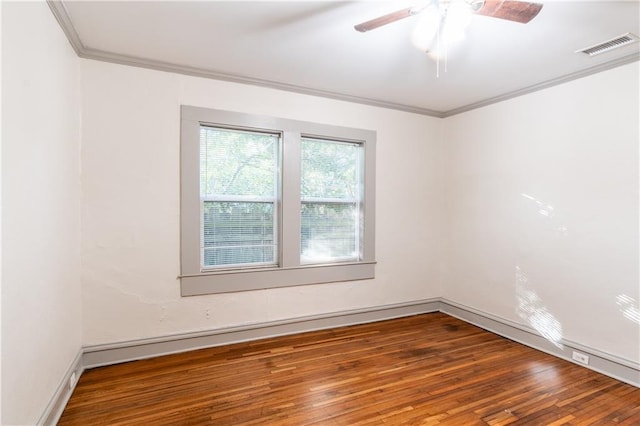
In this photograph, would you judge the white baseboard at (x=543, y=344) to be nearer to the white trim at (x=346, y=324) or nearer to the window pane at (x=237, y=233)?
the white trim at (x=346, y=324)

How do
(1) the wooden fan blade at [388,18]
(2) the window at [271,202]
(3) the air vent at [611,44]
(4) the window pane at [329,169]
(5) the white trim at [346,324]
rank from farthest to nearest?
1. (4) the window pane at [329,169]
2. (2) the window at [271,202]
3. (5) the white trim at [346,324]
4. (3) the air vent at [611,44]
5. (1) the wooden fan blade at [388,18]

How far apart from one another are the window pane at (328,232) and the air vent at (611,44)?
95.9 inches

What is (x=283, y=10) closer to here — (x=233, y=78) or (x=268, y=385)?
(x=233, y=78)

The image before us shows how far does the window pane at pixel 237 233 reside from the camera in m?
3.12

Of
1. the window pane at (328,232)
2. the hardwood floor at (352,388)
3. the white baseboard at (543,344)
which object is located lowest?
the hardwood floor at (352,388)

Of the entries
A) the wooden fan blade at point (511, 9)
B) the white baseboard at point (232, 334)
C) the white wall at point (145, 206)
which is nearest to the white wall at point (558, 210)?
the white baseboard at point (232, 334)

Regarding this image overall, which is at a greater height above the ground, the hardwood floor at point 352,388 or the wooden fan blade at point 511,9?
the wooden fan blade at point 511,9

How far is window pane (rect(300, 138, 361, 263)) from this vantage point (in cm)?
355

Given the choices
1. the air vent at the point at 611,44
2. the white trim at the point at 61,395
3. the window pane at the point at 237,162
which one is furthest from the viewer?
the window pane at the point at 237,162

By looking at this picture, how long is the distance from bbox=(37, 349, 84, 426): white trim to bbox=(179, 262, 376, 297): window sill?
2.90 feet

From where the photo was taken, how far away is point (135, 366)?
2.67 meters

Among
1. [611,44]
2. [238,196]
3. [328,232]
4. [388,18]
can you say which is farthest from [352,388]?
[611,44]

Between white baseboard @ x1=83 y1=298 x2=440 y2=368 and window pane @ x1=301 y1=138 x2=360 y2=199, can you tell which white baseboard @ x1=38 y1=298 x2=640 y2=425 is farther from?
window pane @ x1=301 y1=138 x2=360 y2=199

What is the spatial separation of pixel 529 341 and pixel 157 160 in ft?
12.9
